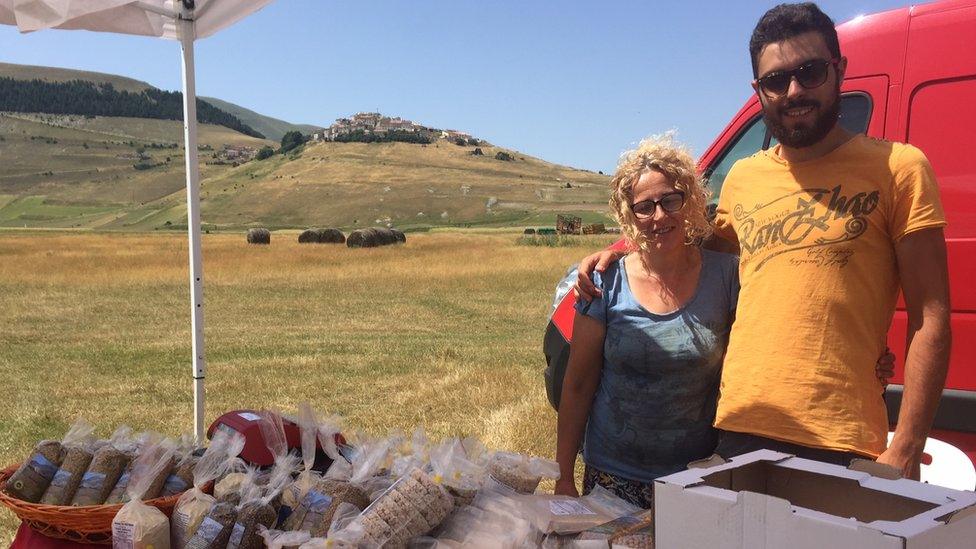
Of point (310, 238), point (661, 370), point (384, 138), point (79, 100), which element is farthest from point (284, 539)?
point (79, 100)

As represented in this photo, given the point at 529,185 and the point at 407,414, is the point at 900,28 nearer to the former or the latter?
the point at 407,414

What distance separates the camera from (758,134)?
13.0ft

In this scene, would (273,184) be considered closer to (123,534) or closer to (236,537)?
(123,534)

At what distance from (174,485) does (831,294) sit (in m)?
2.03

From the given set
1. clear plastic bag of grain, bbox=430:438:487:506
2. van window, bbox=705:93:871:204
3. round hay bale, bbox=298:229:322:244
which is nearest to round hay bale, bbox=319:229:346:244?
round hay bale, bbox=298:229:322:244

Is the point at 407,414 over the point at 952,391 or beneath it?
beneath

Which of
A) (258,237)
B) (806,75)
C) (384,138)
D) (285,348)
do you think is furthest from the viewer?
(384,138)

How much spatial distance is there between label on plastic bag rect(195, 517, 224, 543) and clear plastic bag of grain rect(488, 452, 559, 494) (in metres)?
0.76

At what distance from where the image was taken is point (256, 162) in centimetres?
13662

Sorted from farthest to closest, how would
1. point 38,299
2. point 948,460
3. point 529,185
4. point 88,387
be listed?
point 529,185 < point 38,299 < point 88,387 < point 948,460

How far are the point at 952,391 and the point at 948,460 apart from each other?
46 cm

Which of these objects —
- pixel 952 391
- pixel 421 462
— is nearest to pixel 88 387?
pixel 421 462

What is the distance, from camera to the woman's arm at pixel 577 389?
2512mm

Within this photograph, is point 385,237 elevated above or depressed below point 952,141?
below
